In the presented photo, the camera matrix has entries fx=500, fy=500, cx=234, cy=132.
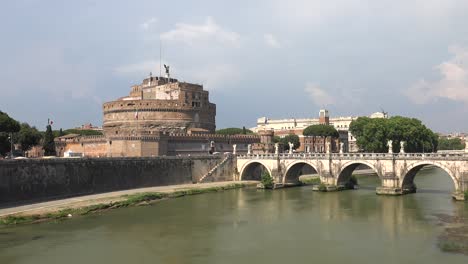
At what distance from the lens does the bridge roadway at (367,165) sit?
38.8m

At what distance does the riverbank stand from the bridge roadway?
6.11m

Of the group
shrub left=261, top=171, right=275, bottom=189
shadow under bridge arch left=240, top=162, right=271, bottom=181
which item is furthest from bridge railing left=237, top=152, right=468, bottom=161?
shrub left=261, top=171, right=275, bottom=189

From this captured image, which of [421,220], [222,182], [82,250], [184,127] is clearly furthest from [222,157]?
[82,250]

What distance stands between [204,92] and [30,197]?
4396cm

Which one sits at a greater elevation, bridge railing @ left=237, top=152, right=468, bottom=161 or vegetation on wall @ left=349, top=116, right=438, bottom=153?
vegetation on wall @ left=349, top=116, right=438, bottom=153

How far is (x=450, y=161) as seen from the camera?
39.0m

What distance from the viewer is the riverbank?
106ft

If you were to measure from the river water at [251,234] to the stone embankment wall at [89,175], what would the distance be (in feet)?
25.3

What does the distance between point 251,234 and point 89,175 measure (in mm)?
22502

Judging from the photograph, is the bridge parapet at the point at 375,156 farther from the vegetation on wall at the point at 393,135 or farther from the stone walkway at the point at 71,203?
the vegetation on wall at the point at 393,135

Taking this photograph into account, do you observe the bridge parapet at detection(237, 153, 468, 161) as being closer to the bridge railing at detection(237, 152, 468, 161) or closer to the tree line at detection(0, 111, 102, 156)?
the bridge railing at detection(237, 152, 468, 161)

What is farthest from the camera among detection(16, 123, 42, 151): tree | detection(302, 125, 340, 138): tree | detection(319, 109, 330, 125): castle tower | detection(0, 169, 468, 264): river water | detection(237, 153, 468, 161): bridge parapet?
detection(319, 109, 330, 125): castle tower

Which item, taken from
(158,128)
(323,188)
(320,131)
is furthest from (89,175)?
(320,131)

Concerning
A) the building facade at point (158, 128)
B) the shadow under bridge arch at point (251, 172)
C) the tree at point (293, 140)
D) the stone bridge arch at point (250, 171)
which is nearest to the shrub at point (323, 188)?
the stone bridge arch at point (250, 171)
